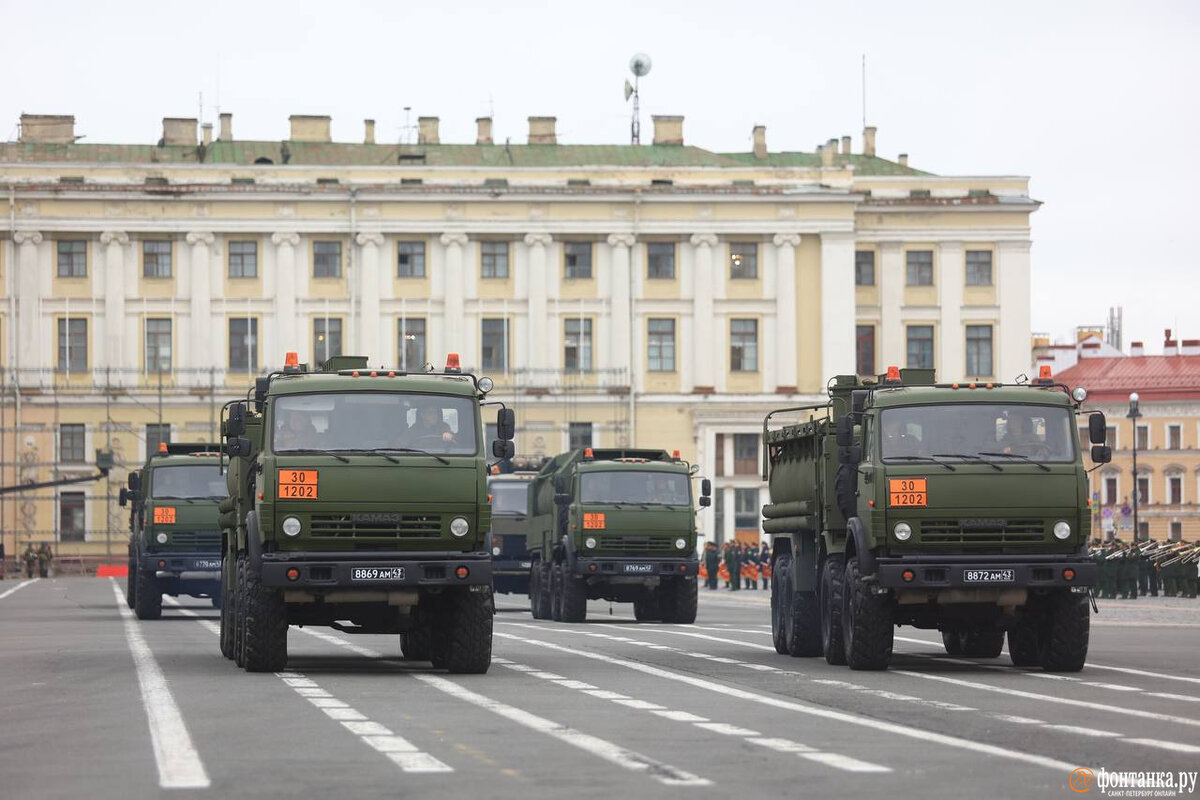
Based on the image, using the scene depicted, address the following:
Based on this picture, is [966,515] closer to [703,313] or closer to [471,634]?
[471,634]

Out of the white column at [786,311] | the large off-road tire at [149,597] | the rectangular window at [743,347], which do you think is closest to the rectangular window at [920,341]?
the white column at [786,311]

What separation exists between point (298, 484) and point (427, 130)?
277ft

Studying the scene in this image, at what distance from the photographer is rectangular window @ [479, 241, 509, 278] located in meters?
99.4

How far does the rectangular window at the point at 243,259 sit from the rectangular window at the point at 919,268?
2868 cm

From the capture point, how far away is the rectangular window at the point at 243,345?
98375mm

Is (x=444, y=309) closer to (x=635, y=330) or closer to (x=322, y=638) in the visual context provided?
(x=635, y=330)

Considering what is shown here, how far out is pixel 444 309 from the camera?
99062 mm

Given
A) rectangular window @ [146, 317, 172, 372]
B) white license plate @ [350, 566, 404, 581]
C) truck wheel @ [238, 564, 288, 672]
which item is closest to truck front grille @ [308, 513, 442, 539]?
white license plate @ [350, 566, 404, 581]

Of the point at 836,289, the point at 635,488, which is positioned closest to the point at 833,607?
the point at 635,488

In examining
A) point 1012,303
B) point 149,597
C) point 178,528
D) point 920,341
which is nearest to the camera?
point 149,597

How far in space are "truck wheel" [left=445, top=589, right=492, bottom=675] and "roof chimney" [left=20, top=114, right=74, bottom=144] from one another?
83405 millimetres

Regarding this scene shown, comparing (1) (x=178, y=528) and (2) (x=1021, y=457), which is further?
(1) (x=178, y=528)

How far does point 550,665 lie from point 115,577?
6639 centimetres

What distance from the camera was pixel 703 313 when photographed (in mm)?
99875
